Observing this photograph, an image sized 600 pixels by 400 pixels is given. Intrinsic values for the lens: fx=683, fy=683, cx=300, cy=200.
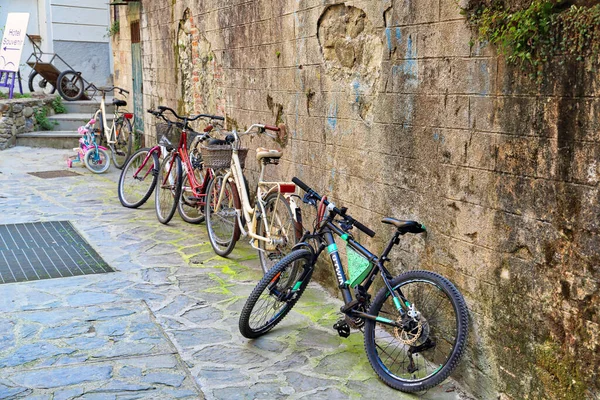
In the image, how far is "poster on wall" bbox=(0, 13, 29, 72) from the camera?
14125 mm

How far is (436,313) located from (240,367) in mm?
1228

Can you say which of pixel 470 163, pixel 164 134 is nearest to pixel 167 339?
pixel 470 163

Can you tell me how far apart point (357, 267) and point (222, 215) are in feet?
8.10

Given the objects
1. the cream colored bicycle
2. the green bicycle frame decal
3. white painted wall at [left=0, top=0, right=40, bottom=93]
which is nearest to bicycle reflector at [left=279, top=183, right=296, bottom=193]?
the cream colored bicycle

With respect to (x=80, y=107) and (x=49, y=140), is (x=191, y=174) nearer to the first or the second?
(x=49, y=140)

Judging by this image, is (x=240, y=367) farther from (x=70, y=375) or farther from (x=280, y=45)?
(x=280, y=45)

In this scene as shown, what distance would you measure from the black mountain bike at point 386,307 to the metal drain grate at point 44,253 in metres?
2.08

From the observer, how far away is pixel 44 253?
6516mm

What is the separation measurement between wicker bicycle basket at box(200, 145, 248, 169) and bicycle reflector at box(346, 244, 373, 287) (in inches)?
84.4

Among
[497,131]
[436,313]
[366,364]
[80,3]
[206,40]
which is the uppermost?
[80,3]

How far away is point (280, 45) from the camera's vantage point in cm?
607

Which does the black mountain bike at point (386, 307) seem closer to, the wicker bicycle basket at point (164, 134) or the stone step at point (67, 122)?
the wicker bicycle basket at point (164, 134)

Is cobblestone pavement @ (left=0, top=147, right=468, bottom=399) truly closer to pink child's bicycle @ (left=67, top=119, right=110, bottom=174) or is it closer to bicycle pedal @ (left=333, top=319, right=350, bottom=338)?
bicycle pedal @ (left=333, top=319, right=350, bottom=338)

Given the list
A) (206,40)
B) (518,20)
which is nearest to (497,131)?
(518,20)
